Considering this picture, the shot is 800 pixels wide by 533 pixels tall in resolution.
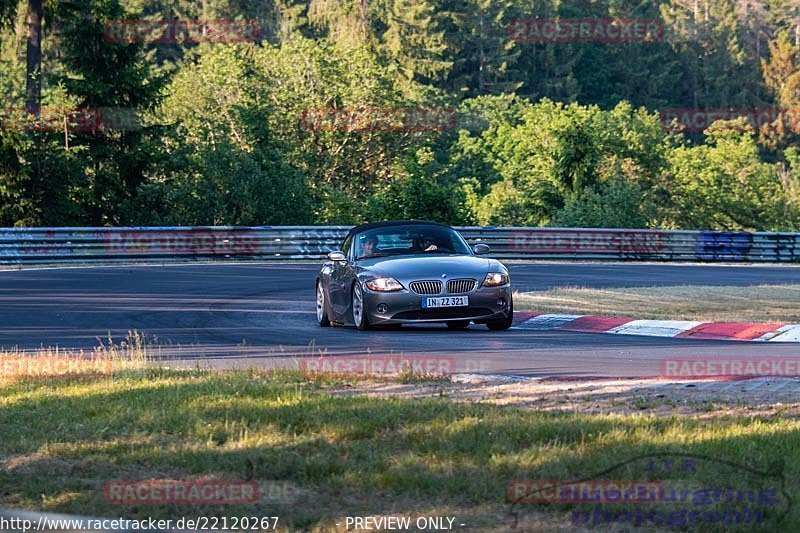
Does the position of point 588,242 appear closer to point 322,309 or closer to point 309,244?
point 309,244

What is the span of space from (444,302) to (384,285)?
0.79 meters

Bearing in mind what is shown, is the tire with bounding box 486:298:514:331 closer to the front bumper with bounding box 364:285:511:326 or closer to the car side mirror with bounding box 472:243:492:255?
the front bumper with bounding box 364:285:511:326

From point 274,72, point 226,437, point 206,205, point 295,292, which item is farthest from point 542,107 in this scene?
point 226,437

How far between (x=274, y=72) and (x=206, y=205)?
17.8 meters

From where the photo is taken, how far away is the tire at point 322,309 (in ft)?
57.3

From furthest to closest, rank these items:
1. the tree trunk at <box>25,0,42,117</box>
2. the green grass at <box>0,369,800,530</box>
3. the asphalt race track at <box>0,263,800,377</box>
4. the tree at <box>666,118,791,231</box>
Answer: the tree at <box>666,118,791,231</box> → the tree trunk at <box>25,0,42,117</box> → the asphalt race track at <box>0,263,800,377</box> → the green grass at <box>0,369,800,530</box>

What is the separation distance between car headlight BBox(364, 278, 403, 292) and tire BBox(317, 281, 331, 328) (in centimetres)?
148

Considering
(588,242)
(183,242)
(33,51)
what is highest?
(33,51)

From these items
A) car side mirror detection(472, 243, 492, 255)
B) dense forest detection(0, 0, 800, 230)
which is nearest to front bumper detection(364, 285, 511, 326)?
car side mirror detection(472, 243, 492, 255)

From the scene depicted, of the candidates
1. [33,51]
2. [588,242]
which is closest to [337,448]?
[588,242]

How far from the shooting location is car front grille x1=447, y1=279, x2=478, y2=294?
1586 centimetres

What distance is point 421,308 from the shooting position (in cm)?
1586

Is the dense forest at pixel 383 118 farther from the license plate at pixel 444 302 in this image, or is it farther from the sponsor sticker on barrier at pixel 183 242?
the license plate at pixel 444 302

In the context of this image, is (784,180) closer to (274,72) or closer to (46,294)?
(274,72)
